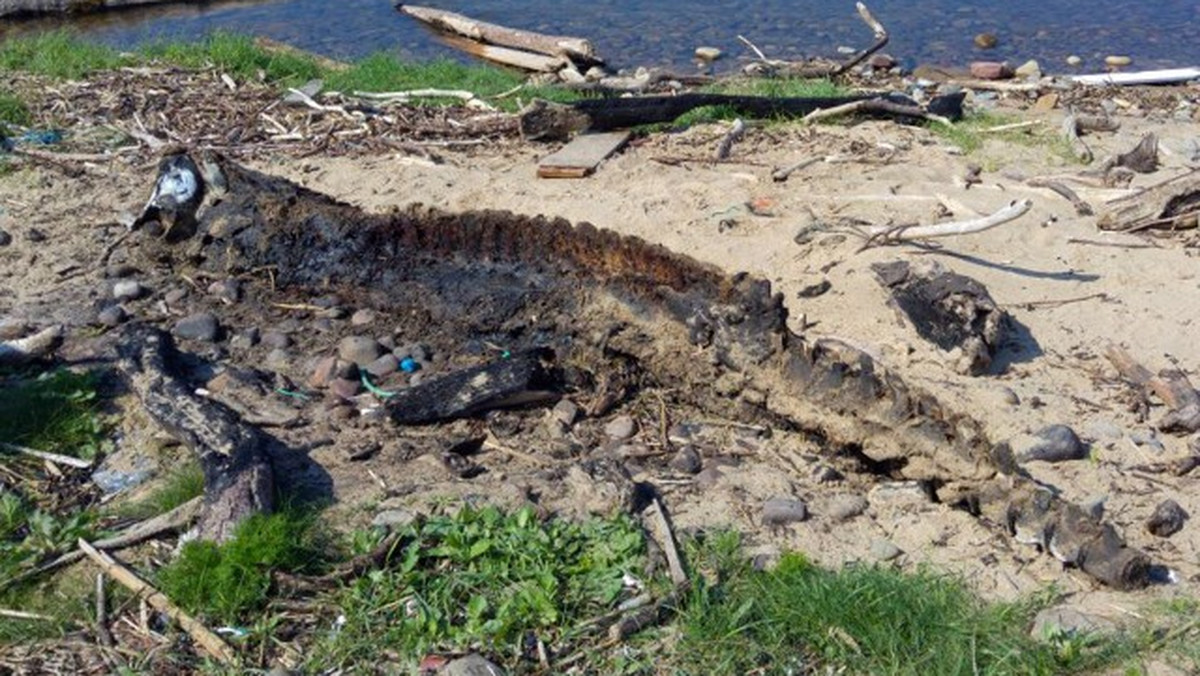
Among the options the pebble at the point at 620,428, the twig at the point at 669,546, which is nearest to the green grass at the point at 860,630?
the twig at the point at 669,546

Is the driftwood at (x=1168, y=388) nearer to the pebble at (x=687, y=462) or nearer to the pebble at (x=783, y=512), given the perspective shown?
the pebble at (x=783, y=512)

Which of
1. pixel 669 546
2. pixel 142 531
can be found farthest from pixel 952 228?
pixel 142 531

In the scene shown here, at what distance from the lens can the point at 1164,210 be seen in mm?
6781

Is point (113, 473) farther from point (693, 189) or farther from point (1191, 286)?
point (1191, 286)

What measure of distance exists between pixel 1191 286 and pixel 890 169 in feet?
6.73

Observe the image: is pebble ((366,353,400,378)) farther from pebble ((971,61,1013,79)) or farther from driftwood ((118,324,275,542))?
pebble ((971,61,1013,79))

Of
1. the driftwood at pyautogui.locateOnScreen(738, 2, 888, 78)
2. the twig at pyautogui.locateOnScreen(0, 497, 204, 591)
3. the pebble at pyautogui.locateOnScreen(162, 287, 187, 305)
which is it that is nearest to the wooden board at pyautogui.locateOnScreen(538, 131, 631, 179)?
the pebble at pyautogui.locateOnScreen(162, 287, 187, 305)

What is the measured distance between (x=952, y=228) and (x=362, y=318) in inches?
109

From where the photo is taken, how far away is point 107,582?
4.23 meters

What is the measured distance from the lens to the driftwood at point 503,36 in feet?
41.3

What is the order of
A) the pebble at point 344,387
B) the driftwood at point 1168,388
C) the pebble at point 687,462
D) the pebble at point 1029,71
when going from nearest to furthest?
the pebble at point 687,462 < the driftwood at point 1168,388 < the pebble at point 344,387 < the pebble at point 1029,71

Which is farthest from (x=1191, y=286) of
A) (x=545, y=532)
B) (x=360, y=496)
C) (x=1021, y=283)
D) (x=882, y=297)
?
(x=360, y=496)

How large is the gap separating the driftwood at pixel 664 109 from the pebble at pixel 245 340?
2.91 meters

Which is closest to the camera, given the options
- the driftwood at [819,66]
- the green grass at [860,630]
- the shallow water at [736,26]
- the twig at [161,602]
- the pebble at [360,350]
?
the green grass at [860,630]
